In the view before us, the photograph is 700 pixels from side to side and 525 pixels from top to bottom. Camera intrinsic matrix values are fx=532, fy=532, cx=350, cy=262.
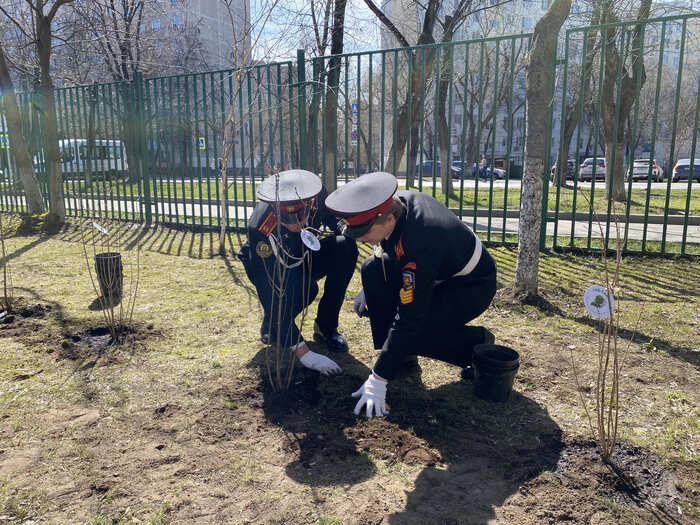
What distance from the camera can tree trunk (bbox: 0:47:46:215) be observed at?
7.92 meters

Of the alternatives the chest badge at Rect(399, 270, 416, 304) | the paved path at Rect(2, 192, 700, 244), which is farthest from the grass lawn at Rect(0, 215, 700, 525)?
the paved path at Rect(2, 192, 700, 244)

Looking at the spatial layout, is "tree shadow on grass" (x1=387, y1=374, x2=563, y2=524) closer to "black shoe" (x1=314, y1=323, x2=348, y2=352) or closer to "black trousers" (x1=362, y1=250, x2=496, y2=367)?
"black trousers" (x1=362, y1=250, x2=496, y2=367)

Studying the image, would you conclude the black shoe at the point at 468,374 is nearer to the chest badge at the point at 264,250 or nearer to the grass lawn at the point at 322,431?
the grass lawn at the point at 322,431

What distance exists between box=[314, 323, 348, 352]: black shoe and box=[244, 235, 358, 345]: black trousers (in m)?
0.04

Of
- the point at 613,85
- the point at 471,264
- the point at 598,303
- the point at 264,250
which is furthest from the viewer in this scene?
the point at 613,85

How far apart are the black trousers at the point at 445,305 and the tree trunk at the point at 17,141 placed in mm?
7362

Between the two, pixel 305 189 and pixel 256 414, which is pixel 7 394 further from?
pixel 305 189

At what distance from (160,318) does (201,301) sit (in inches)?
20.1

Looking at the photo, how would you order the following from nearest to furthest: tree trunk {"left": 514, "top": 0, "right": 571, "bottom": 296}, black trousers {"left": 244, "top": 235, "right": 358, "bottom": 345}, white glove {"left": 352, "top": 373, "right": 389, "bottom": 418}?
white glove {"left": 352, "top": 373, "right": 389, "bottom": 418} → black trousers {"left": 244, "top": 235, "right": 358, "bottom": 345} → tree trunk {"left": 514, "top": 0, "right": 571, "bottom": 296}

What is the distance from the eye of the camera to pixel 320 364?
3105 mm

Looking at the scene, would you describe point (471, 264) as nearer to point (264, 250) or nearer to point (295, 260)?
point (295, 260)

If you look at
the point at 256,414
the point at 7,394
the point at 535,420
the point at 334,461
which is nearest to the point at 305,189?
the point at 256,414

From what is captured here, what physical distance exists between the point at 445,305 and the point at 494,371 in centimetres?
43

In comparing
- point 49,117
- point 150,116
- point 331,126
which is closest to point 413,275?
point 331,126
